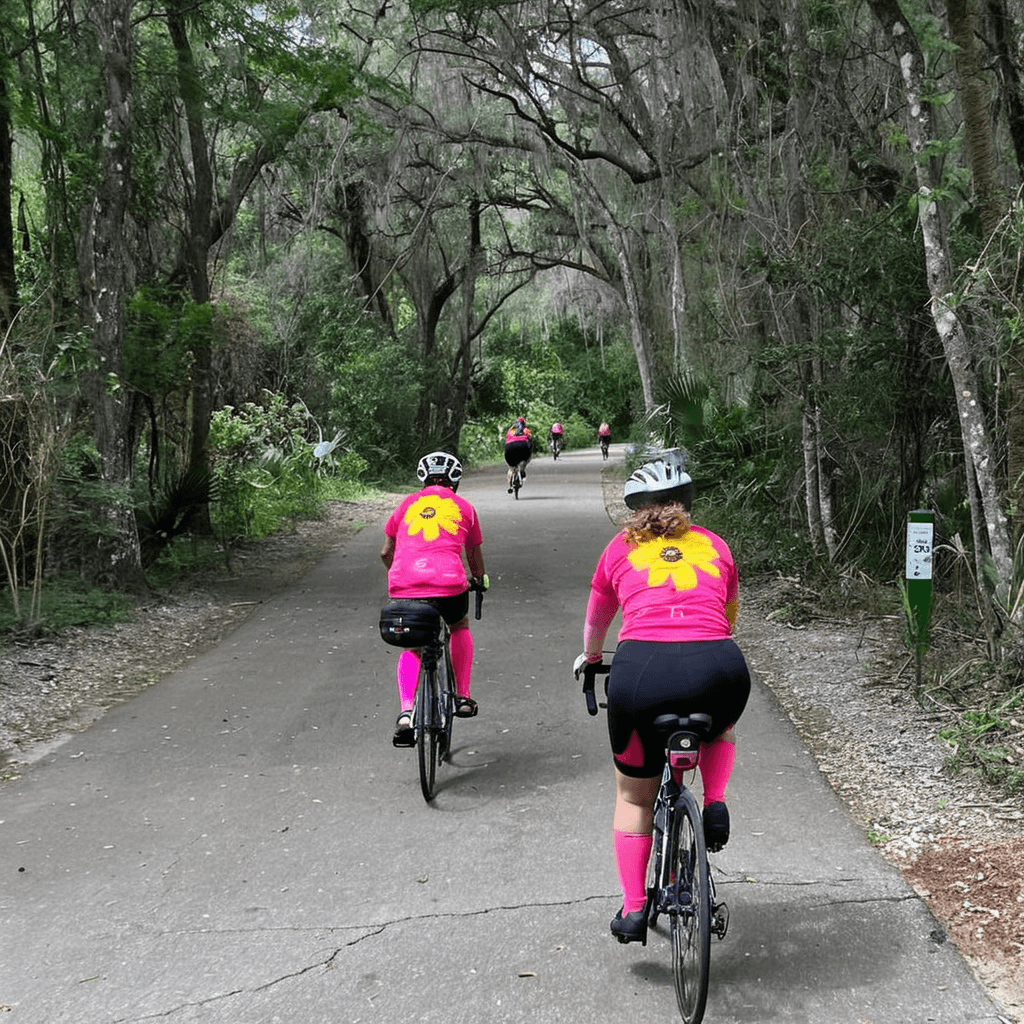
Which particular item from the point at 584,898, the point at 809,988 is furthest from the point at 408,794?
the point at 809,988

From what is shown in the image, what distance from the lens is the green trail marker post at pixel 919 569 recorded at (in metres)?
6.90

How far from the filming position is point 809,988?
385 cm

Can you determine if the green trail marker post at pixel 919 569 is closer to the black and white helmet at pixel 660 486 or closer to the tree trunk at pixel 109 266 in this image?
the black and white helmet at pixel 660 486

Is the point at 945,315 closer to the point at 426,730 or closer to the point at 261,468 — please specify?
the point at 426,730

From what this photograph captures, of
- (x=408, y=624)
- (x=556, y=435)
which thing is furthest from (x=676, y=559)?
(x=556, y=435)

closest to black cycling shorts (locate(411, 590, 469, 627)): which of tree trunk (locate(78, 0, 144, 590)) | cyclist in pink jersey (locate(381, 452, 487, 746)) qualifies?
cyclist in pink jersey (locate(381, 452, 487, 746))

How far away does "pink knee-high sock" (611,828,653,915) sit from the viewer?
3.89m

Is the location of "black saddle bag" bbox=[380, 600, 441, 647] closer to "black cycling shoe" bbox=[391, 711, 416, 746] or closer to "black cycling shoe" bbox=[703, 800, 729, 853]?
"black cycling shoe" bbox=[391, 711, 416, 746]

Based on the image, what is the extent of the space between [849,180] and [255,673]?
7.31 meters

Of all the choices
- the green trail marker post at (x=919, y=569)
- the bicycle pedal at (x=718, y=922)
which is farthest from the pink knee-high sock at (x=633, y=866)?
the green trail marker post at (x=919, y=569)

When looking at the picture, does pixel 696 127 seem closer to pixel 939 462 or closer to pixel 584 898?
pixel 939 462

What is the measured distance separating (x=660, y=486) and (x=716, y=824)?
3.78ft

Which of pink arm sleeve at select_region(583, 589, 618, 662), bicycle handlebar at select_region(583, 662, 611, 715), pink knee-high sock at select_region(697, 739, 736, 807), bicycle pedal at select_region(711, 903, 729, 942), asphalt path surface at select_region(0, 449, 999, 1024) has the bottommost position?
asphalt path surface at select_region(0, 449, 999, 1024)

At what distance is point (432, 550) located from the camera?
639cm
